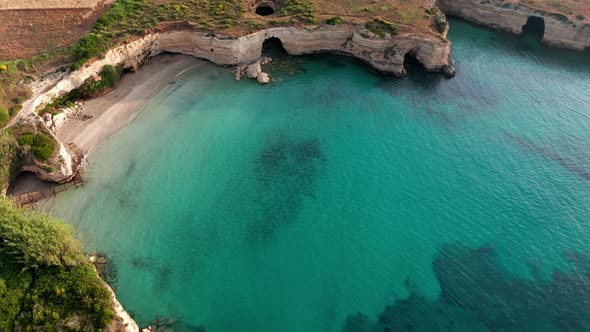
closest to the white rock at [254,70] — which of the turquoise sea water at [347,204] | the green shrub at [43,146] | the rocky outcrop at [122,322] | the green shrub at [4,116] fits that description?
the turquoise sea water at [347,204]

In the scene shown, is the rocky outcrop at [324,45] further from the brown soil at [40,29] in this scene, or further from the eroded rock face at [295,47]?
the brown soil at [40,29]

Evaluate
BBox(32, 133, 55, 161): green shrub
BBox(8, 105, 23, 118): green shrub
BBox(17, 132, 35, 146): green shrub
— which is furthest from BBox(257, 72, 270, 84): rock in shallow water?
BBox(8, 105, 23, 118): green shrub

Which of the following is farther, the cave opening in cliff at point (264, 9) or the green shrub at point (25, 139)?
the cave opening in cliff at point (264, 9)

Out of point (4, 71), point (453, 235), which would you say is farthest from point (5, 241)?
point (453, 235)

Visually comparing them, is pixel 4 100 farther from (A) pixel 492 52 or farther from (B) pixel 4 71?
(A) pixel 492 52

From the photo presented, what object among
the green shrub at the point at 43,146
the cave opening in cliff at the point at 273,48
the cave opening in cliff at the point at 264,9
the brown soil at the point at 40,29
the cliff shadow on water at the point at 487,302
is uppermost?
the cave opening in cliff at the point at 264,9

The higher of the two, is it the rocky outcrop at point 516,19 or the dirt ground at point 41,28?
the rocky outcrop at point 516,19

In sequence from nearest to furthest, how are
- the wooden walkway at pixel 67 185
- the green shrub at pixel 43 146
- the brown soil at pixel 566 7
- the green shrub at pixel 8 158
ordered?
the green shrub at pixel 8 158
the wooden walkway at pixel 67 185
the green shrub at pixel 43 146
the brown soil at pixel 566 7

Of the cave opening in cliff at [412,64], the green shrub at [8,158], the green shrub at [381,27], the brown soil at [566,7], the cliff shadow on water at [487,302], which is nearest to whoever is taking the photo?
the cliff shadow on water at [487,302]
